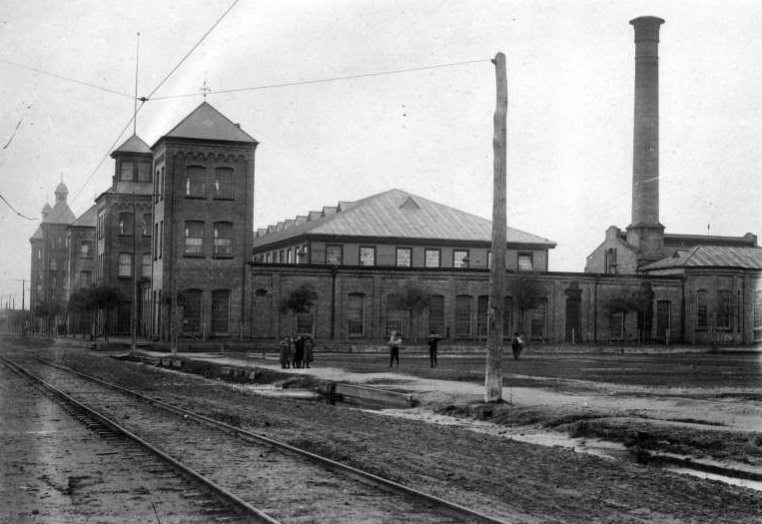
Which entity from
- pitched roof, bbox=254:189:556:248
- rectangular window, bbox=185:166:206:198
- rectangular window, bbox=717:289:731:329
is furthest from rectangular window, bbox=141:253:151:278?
rectangular window, bbox=717:289:731:329

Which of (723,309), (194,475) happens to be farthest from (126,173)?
(194,475)

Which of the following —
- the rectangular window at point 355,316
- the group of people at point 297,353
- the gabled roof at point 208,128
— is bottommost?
the group of people at point 297,353

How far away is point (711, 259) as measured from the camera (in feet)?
214

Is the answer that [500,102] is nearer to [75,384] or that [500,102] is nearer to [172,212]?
[75,384]

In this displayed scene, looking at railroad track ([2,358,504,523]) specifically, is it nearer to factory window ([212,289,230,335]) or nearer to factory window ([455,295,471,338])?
factory window ([212,289,230,335])

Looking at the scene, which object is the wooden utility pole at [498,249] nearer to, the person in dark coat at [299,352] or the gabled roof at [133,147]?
the person in dark coat at [299,352]

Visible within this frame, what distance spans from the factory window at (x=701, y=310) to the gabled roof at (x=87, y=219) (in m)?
60.8

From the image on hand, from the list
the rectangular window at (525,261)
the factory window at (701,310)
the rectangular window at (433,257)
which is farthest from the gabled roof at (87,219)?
the factory window at (701,310)

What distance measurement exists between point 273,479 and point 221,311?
4422 cm

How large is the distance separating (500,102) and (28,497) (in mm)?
12647

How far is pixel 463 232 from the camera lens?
67.9 meters

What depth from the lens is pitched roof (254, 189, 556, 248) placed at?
65062mm

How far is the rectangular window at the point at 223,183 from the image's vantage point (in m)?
54.9

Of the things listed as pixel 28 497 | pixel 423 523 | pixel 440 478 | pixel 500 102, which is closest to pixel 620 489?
pixel 440 478
